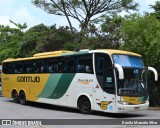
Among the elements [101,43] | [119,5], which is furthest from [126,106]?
[119,5]

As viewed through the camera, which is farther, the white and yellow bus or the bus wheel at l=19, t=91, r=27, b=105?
the bus wheel at l=19, t=91, r=27, b=105

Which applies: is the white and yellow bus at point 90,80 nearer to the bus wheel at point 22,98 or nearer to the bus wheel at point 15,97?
the bus wheel at point 22,98

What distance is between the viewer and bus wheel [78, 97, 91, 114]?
62.1ft

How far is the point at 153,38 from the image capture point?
24859mm

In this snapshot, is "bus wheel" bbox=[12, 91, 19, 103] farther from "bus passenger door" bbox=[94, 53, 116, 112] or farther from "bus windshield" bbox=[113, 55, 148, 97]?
"bus windshield" bbox=[113, 55, 148, 97]

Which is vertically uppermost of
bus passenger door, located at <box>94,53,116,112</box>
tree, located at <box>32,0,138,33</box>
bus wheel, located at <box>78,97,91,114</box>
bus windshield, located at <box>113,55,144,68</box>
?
tree, located at <box>32,0,138,33</box>

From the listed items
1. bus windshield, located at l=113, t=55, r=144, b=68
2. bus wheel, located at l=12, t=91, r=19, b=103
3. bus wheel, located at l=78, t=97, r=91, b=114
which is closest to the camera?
bus windshield, located at l=113, t=55, r=144, b=68

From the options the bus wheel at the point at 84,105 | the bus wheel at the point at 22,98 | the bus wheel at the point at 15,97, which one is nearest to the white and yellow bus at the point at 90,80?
the bus wheel at the point at 84,105

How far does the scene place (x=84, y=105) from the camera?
19250mm

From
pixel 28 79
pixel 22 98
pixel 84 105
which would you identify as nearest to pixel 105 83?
pixel 84 105

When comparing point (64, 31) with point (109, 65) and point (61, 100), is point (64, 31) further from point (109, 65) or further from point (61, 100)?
point (109, 65)

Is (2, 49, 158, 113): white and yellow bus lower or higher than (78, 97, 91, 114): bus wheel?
higher

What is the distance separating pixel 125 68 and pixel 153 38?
26.3 ft

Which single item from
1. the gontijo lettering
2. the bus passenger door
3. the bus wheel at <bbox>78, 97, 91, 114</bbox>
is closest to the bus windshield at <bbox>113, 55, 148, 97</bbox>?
the bus passenger door
